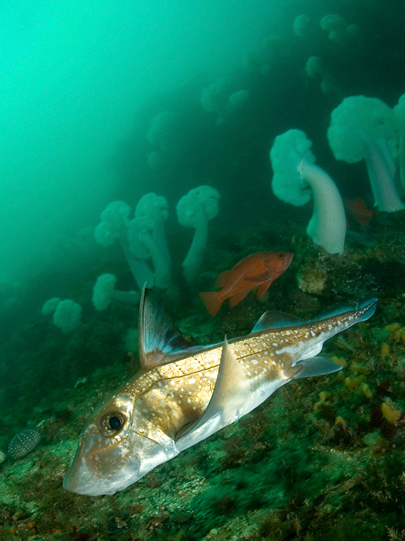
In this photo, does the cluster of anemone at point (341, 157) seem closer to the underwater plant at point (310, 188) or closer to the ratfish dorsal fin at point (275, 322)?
the underwater plant at point (310, 188)

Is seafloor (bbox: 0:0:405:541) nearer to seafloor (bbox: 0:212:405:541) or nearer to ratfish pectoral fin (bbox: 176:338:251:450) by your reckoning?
seafloor (bbox: 0:212:405:541)

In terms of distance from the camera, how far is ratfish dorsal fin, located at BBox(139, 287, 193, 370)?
1.79 m

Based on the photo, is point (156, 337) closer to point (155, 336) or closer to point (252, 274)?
point (155, 336)

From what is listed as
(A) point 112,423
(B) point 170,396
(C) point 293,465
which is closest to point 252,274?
(C) point 293,465

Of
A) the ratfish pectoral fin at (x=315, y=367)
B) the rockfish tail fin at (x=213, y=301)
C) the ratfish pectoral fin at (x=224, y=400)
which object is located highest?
the ratfish pectoral fin at (x=224, y=400)

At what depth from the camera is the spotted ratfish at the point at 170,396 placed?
1489 mm

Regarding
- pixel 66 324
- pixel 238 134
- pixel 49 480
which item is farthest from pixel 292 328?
pixel 238 134

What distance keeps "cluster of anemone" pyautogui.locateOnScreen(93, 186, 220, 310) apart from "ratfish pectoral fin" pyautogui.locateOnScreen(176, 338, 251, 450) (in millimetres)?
7625

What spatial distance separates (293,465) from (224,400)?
4.35 feet

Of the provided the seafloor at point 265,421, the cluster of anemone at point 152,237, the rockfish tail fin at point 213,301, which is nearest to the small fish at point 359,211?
the seafloor at point 265,421

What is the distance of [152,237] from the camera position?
9.55 metres

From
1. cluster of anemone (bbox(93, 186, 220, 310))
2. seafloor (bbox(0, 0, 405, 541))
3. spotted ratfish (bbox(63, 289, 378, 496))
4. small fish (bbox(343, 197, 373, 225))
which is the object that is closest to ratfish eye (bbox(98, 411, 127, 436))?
spotted ratfish (bbox(63, 289, 378, 496))

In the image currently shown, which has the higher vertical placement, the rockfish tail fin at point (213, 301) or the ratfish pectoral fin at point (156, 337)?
the ratfish pectoral fin at point (156, 337)

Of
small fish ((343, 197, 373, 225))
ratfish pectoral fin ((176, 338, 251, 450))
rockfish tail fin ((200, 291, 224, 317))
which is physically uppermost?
ratfish pectoral fin ((176, 338, 251, 450))
